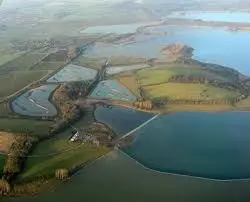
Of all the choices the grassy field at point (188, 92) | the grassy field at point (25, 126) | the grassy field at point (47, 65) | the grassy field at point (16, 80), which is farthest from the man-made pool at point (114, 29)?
the grassy field at point (25, 126)

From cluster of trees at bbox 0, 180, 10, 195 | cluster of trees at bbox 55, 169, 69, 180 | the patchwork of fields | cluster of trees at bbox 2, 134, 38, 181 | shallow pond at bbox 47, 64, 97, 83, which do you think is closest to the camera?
cluster of trees at bbox 0, 180, 10, 195

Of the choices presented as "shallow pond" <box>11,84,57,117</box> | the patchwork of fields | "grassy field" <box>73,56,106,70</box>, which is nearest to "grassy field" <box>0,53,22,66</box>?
"grassy field" <box>73,56,106,70</box>

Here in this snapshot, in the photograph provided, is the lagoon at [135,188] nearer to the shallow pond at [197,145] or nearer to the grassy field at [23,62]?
the shallow pond at [197,145]

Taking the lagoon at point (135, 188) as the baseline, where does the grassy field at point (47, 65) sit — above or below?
above

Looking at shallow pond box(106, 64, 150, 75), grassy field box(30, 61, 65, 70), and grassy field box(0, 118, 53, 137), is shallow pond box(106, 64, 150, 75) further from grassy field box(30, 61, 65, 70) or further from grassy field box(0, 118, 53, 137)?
grassy field box(0, 118, 53, 137)

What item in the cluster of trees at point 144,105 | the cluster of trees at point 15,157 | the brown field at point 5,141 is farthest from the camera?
the cluster of trees at point 144,105
